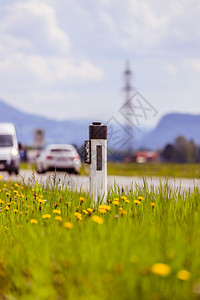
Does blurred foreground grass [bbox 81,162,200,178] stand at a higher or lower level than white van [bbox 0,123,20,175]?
lower

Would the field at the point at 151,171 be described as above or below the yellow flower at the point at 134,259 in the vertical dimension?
below

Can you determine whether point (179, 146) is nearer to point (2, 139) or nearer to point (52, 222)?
point (2, 139)

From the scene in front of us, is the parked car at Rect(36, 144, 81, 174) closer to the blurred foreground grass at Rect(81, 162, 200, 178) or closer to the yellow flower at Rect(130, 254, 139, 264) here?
the blurred foreground grass at Rect(81, 162, 200, 178)

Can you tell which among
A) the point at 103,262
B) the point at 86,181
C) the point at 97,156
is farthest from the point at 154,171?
the point at 103,262

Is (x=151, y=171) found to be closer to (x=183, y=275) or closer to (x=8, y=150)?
(x=8, y=150)

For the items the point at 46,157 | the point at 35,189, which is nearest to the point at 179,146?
the point at 46,157

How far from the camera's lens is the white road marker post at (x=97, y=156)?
670 centimetres

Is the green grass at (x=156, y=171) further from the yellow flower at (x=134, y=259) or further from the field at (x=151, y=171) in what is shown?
the yellow flower at (x=134, y=259)

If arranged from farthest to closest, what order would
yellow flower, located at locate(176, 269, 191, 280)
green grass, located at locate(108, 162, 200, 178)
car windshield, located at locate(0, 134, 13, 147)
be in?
green grass, located at locate(108, 162, 200, 178) < car windshield, located at locate(0, 134, 13, 147) < yellow flower, located at locate(176, 269, 191, 280)

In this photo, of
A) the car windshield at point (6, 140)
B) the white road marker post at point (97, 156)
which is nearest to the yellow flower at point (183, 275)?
the white road marker post at point (97, 156)

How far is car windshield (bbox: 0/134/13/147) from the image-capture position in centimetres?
2248

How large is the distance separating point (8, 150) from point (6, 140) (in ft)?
1.54

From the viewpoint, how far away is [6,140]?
73.9 feet

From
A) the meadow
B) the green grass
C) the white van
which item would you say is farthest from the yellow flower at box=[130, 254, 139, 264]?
the white van
